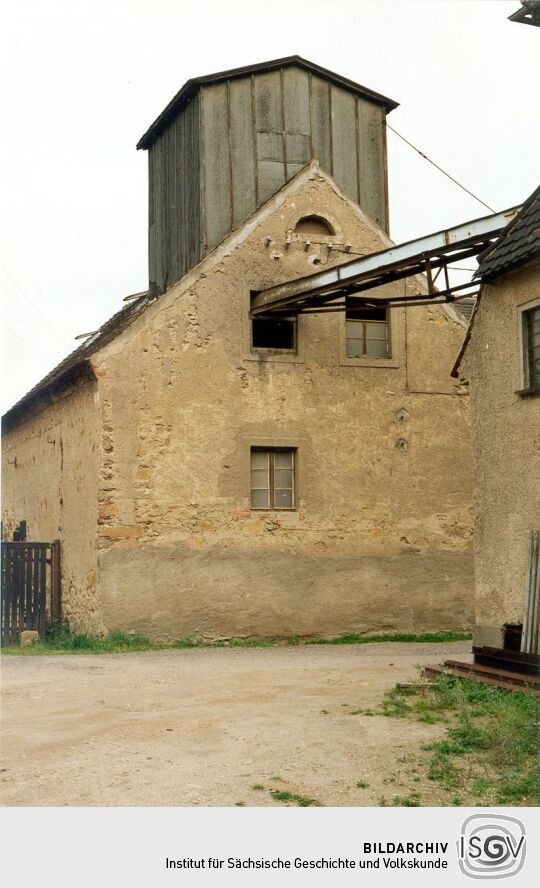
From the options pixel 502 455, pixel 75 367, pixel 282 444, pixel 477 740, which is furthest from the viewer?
pixel 282 444

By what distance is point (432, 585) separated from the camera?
17547 mm

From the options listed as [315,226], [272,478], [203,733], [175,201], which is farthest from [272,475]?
[203,733]

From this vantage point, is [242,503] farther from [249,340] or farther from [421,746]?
[421,746]

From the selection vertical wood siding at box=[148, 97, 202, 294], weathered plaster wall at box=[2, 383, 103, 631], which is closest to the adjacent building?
weathered plaster wall at box=[2, 383, 103, 631]

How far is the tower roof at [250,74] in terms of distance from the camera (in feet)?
58.1

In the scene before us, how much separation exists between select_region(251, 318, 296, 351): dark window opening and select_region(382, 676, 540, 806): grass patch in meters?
7.88

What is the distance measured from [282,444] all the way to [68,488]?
382 cm

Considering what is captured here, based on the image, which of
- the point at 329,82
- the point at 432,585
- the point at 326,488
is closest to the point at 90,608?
the point at 326,488

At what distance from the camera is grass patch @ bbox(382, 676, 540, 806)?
22.3 feet

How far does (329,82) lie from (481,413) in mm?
9130

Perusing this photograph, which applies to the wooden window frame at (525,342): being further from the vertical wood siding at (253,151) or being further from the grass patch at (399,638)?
the vertical wood siding at (253,151)

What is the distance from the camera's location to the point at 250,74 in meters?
18.0
